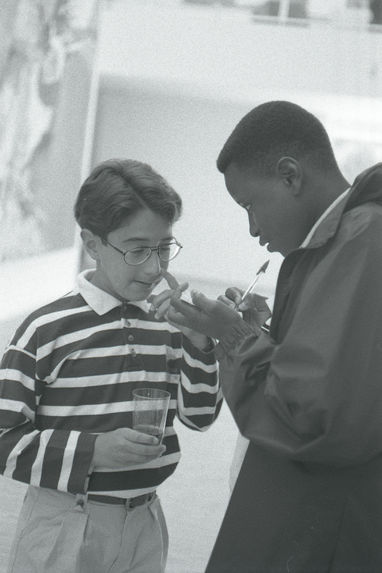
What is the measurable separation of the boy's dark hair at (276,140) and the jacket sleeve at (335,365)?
22cm

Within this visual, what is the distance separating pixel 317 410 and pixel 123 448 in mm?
532

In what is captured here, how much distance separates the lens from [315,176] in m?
1.45

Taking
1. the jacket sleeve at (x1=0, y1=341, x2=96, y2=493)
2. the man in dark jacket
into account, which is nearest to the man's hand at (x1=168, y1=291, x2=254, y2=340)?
the man in dark jacket

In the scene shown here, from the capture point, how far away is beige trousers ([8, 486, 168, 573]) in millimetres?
1686

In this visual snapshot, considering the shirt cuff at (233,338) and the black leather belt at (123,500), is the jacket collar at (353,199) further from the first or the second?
the black leather belt at (123,500)

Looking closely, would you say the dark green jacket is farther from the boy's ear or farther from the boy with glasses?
the boy's ear

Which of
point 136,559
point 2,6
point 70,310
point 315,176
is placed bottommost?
point 136,559

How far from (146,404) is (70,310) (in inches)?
13.4

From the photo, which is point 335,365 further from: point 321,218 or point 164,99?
point 164,99

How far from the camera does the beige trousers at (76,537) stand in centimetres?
169

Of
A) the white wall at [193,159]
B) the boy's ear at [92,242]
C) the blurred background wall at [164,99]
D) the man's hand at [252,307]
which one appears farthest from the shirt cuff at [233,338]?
the white wall at [193,159]

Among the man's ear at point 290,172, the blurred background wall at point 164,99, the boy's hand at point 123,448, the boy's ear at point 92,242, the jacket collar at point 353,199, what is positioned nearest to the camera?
the jacket collar at point 353,199

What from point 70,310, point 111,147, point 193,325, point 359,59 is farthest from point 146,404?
point 111,147

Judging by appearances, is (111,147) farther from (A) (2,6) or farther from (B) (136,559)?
(B) (136,559)
